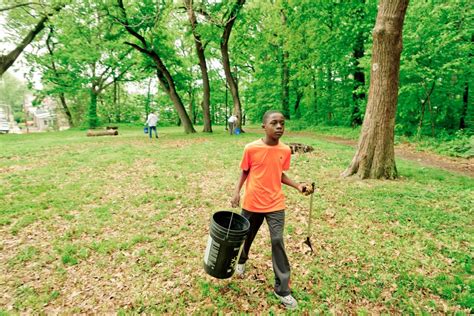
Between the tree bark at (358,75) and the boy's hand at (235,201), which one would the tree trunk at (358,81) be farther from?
the boy's hand at (235,201)

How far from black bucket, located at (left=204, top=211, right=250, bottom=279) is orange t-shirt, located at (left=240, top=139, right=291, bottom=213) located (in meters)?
0.27

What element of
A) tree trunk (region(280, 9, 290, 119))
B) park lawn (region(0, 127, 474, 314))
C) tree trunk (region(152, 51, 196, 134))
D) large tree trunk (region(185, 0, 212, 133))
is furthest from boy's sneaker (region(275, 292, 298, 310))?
tree trunk (region(280, 9, 290, 119))

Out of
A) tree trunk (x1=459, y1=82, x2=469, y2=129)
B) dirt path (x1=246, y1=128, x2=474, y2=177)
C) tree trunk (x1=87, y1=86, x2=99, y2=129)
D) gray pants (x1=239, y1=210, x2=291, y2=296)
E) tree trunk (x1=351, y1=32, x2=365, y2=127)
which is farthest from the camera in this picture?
tree trunk (x1=87, y1=86, x2=99, y2=129)

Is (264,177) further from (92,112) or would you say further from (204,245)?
(92,112)

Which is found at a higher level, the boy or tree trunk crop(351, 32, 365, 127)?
tree trunk crop(351, 32, 365, 127)

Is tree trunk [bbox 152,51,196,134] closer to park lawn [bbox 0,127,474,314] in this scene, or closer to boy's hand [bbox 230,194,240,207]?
park lawn [bbox 0,127,474,314]

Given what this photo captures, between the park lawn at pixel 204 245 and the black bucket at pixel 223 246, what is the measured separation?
62 cm

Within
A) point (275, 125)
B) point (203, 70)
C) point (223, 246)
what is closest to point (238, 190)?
point (223, 246)

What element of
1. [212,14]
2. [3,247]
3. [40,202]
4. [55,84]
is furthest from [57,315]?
[55,84]

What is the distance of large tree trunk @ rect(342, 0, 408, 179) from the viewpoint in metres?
6.28

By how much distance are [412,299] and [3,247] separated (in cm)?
644

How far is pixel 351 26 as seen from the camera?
53.2 feet

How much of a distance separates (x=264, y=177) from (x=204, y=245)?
7.30 ft

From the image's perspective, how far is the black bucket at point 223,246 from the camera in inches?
108
